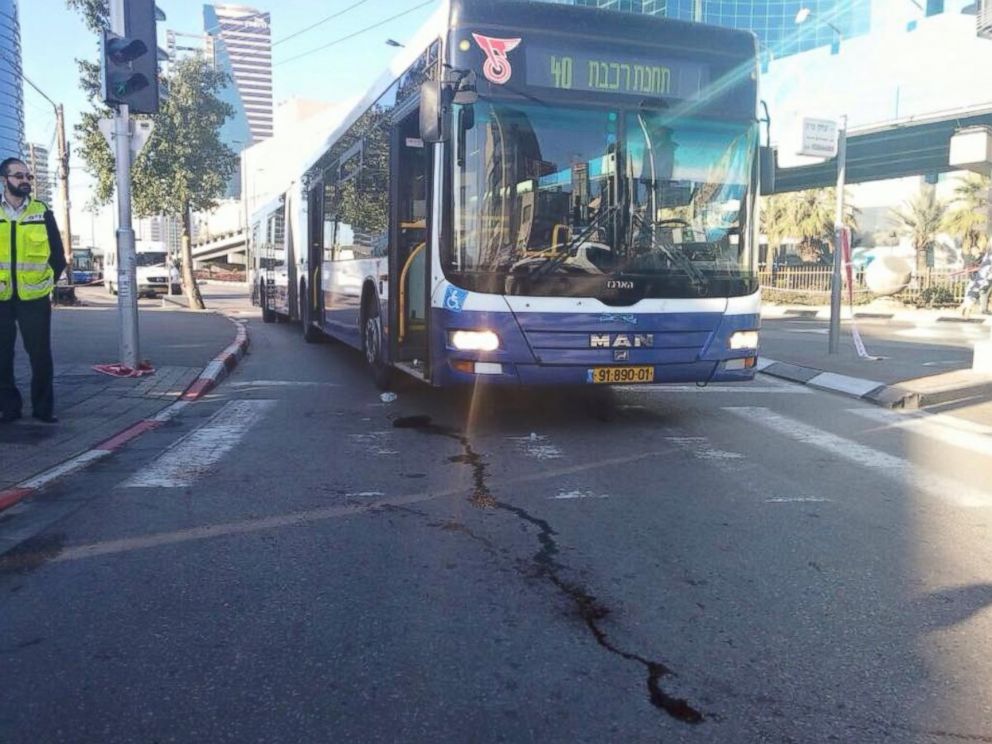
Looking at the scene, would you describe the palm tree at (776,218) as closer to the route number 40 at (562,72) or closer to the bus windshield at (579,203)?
the bus windshield at (579,203)

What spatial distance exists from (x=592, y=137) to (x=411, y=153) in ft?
7.28

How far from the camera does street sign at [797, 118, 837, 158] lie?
1273 centimetres

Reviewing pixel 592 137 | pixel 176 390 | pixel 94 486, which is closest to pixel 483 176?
pixel 592 137

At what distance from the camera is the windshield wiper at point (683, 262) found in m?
7.13

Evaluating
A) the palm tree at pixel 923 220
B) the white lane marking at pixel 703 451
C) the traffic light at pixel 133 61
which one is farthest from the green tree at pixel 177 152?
the palm tree at pixel 923 220

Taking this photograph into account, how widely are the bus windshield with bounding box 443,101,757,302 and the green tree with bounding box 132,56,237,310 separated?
19.9 m

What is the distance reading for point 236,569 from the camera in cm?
409

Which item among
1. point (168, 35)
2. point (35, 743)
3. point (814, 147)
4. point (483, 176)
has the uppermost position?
point (168, 35)

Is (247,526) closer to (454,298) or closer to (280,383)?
(454,298)

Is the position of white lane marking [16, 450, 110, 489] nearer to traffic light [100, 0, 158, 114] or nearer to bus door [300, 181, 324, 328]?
traffic light [100, 0, 158, 114]

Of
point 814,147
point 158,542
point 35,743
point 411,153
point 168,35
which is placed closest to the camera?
point 35,743

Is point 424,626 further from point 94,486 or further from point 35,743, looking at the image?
point 94,486

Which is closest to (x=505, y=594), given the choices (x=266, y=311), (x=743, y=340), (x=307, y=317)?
(x=743, y=340)

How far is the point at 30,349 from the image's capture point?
24.5 feet
